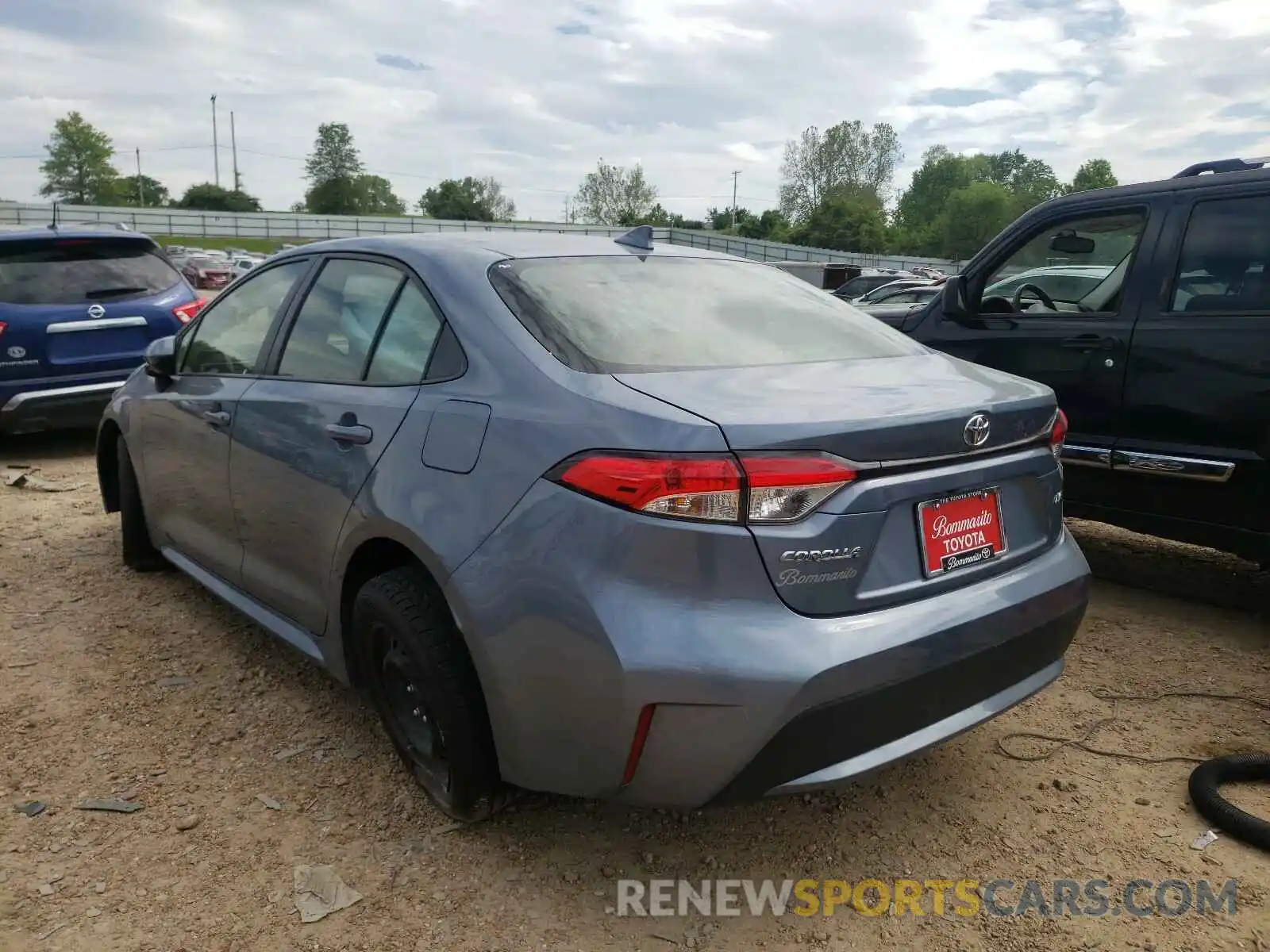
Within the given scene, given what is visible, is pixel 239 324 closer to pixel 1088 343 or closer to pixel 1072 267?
pixel 1088 343

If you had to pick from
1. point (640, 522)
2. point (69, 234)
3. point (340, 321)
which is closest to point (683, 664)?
point (640, 522)

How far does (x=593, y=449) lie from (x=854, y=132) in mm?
100808

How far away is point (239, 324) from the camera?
353cm

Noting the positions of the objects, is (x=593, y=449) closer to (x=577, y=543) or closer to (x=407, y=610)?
(x=577, y=543)

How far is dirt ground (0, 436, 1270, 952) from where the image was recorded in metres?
2.18

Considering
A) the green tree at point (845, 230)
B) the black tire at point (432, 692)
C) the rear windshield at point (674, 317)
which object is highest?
the green tree at point (845, 230)

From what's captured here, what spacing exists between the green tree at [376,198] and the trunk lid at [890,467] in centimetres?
10008

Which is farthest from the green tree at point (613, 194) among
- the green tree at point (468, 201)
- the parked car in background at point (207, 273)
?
the parked car in background at point (207, 273)

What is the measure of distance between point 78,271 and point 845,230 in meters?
70.0

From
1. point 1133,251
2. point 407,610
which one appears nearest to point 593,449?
point 407,610

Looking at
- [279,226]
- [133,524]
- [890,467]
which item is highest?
[279,226]

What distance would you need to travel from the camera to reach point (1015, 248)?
4504mm

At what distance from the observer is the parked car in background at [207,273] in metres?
30.9

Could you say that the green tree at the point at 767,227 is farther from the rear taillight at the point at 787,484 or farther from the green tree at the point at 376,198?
the rear taillight at the point at 787,484
